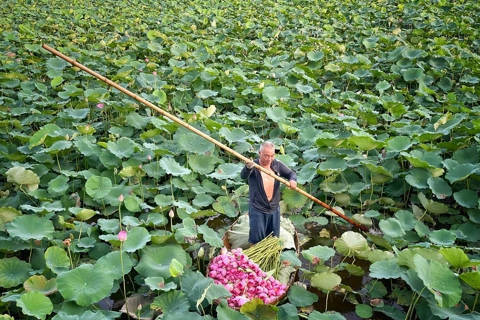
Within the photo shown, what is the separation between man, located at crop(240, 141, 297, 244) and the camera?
10.6ft

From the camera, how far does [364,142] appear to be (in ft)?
13.3

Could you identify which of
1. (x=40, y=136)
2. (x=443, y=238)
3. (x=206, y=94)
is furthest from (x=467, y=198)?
(x=40, y=136)

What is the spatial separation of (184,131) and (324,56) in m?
3.65

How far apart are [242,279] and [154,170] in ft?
6.05

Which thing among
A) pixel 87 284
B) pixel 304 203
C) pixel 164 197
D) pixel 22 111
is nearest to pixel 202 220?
pixel 164 197

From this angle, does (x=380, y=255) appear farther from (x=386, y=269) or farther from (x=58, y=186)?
(x=58, y=186)

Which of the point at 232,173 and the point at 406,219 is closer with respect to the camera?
the point at 406,219

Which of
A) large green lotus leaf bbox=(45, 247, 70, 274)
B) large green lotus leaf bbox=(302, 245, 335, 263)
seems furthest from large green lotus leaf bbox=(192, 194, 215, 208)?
large green lotus leaf bbox=(45, 247, 70, 274)

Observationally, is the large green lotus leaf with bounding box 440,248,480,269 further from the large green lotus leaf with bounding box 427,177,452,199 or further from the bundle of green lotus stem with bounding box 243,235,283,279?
the large green lotus leaf with bounding box 427,177,452,199

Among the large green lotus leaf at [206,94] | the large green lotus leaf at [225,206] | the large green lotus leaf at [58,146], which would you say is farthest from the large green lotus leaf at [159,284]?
the large green lotus leaf at [206,94]

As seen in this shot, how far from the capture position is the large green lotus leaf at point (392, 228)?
134 inches

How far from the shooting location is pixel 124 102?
567 cm

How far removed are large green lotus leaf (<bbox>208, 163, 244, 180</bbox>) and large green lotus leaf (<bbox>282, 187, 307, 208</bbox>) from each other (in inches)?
19.5

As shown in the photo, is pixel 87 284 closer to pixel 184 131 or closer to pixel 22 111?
pixel 184 131
